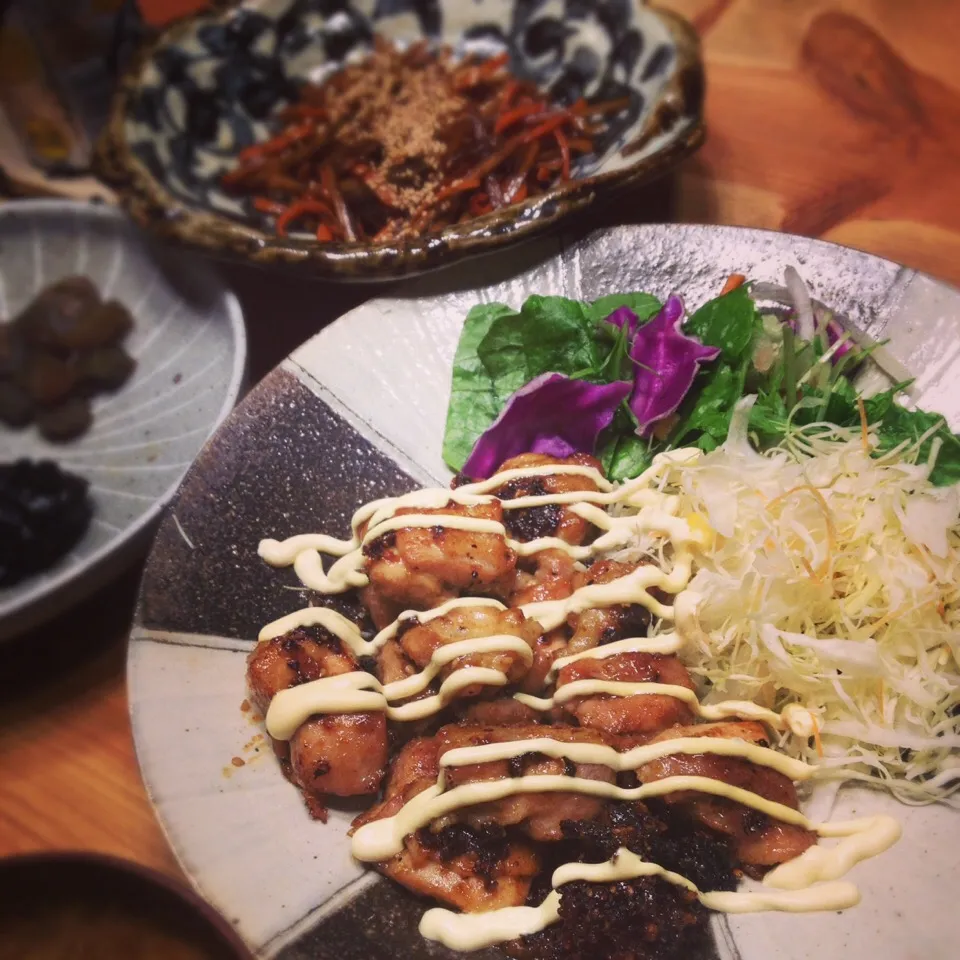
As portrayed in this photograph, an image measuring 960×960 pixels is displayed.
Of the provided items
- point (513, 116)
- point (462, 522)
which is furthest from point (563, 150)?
point (462, 522)

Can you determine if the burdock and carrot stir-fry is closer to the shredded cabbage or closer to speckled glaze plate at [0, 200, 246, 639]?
speckled glaze plate at [0, 200, 246, 639]

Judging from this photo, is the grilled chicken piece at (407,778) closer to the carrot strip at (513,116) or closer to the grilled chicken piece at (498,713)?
the grilled chicken piece at (498,713)

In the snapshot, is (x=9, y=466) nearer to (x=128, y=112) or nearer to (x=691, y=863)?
(x=128, y=112)

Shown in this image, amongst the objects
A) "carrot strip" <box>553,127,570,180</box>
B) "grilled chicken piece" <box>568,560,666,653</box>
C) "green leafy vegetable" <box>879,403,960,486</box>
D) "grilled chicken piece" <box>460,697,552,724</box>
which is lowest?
"grilled chicken piece" <box>460,697,552,724</box>

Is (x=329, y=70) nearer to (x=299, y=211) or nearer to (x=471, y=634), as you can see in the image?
(x=299, y=211)

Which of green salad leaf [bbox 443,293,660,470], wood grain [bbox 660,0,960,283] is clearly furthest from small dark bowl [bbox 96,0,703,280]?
wood grain [bbox 660,0,960,283]

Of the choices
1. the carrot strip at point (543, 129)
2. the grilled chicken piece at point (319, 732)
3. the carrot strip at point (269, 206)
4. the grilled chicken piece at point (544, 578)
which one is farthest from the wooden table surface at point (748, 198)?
the grilled chicken piece at point (544, 578)
